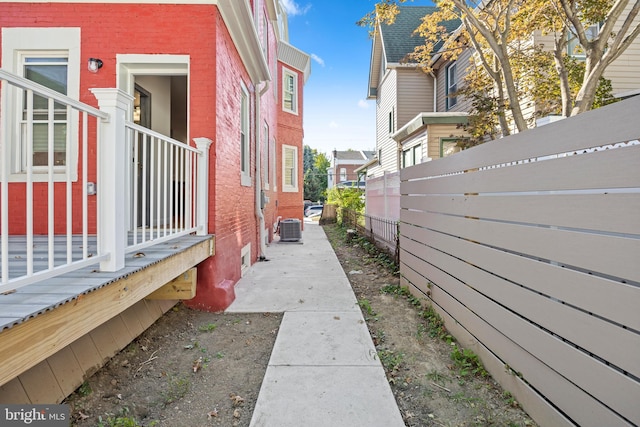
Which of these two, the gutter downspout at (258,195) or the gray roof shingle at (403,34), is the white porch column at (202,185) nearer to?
the gutter downspout at (258,195)

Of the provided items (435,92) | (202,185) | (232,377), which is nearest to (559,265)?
(232,377)

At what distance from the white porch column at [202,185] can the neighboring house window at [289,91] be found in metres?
8.44

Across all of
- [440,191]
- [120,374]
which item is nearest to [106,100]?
[120,374]

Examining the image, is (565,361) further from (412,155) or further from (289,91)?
(289,91)

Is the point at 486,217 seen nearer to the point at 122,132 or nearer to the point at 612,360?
the point at 612,360

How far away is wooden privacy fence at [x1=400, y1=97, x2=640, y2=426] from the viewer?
4.73 feet

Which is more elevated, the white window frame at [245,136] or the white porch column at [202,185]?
the white window frame at [245,136]

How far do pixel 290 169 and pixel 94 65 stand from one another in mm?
8367

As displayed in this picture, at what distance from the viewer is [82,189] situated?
2938 mm

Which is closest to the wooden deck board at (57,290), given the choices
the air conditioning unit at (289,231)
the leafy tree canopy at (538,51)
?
the leafy tree canopy at (538,51)

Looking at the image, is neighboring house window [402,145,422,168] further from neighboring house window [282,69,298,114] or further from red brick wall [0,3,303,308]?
red brick wall [0,3,303,308]

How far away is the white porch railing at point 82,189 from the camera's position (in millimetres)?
1545

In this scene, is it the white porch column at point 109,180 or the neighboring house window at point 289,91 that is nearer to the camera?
the white porch column at point 109,180

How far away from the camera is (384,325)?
3.50 metres
